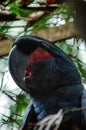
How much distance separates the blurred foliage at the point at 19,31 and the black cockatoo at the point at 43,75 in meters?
0.08

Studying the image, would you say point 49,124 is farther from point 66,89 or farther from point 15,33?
point 15,33

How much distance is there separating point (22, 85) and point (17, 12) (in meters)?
0.31

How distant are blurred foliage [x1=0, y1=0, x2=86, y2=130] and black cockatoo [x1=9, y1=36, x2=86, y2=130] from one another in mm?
82

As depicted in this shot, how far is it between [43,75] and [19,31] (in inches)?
11.4

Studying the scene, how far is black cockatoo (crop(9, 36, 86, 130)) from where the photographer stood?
3.51ft

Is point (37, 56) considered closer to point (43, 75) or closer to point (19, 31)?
point (43, 75)

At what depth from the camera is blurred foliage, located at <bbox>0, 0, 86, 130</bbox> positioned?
44.8 inches

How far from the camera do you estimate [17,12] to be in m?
1.14

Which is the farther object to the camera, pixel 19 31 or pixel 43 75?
pixel 19 31

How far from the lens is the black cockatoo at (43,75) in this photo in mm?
1070

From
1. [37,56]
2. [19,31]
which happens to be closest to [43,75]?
[37,56]

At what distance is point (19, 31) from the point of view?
129cm

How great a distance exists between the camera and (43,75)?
1116 millimetres

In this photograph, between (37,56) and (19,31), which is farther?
(19,31)
